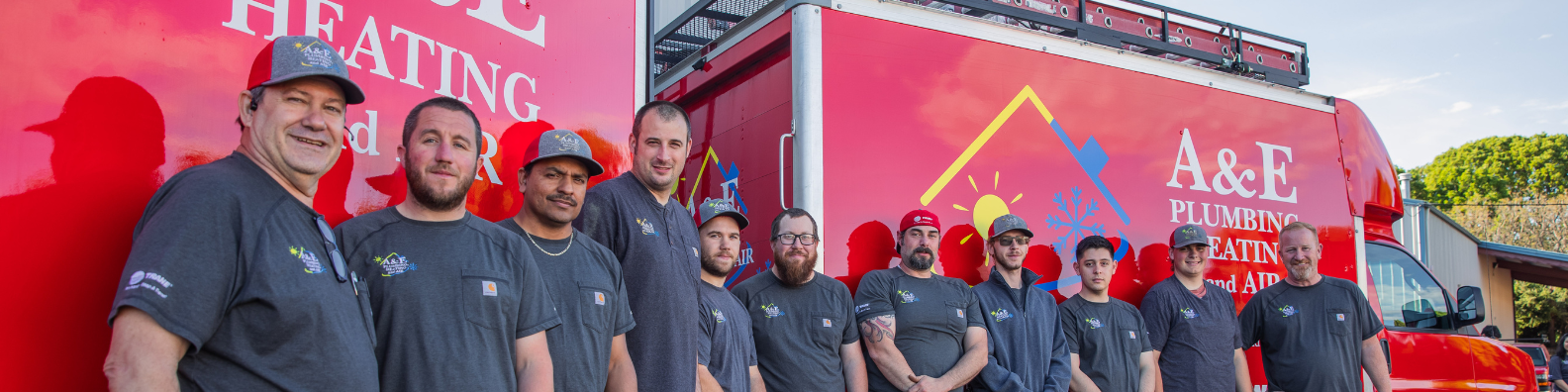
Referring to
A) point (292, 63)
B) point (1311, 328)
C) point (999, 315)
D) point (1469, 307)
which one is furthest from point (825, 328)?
point (1469, 307)

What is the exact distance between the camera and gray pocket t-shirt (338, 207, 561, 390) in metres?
2.23

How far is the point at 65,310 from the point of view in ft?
6.30

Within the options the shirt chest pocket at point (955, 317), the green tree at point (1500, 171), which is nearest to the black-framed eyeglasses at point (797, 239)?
the shirt chest pocket at point (955, 317)

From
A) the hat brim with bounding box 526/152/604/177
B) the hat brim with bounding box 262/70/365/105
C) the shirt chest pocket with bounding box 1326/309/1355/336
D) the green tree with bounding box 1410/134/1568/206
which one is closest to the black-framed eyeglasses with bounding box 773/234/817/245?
the hat brim with bounding box 526/152/604/177

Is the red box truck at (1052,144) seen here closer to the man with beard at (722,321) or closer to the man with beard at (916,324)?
the man with beard at (916,324)

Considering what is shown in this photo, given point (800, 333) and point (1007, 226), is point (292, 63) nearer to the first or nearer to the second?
point (800, 333)

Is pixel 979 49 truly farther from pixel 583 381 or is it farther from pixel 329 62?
pixel 329 62

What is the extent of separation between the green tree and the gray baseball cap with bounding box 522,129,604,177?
48.4 metres

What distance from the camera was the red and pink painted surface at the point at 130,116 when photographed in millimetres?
1887

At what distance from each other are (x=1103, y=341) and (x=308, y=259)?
4156mm

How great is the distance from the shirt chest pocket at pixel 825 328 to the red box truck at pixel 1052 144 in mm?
276

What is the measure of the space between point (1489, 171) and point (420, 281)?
178ft

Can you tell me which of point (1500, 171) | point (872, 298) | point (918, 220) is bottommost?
point (872, 298)

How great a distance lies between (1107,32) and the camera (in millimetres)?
5555
